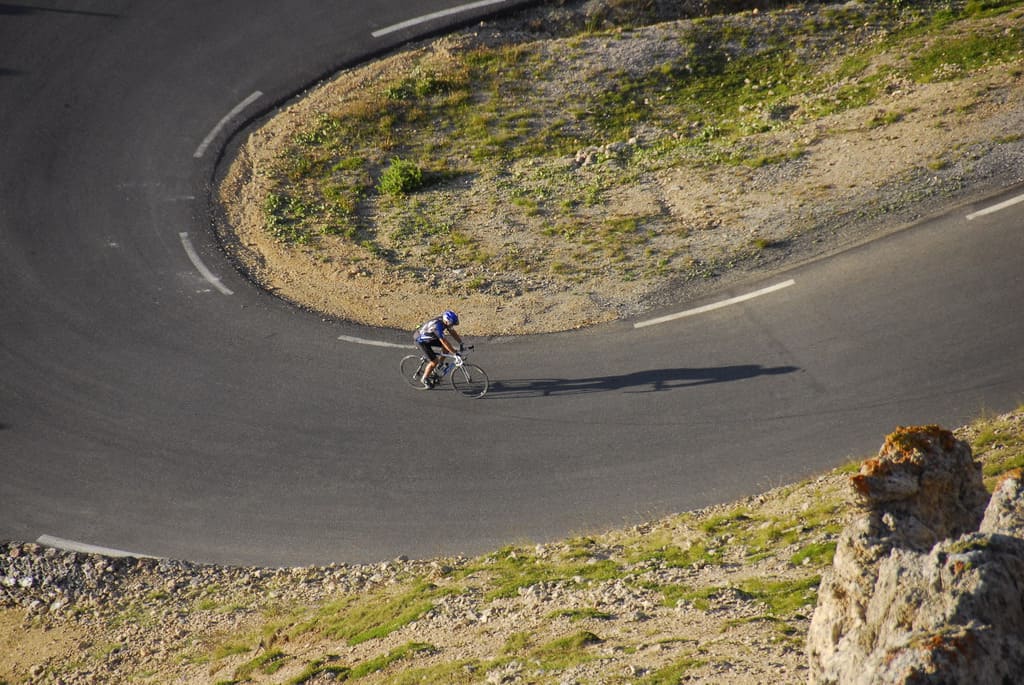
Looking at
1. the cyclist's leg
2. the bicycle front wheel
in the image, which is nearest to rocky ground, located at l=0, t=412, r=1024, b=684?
the bicycle front wheel

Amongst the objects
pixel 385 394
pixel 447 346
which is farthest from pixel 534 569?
pixel 385 394

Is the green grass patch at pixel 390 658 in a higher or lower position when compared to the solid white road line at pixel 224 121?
lower

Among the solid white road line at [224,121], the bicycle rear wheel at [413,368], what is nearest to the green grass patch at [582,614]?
the bicycle rear wheel at [413,368]

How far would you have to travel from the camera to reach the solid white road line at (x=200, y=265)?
2027 cm

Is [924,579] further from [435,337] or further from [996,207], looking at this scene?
[996,207]

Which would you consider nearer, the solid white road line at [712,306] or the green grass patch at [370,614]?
the green grass patch at [370,614]

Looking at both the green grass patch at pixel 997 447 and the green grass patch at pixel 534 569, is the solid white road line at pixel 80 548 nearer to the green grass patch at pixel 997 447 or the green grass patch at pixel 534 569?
the green grass patch at pixel 534 569

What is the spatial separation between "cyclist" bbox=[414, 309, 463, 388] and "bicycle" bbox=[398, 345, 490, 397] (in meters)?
0.14

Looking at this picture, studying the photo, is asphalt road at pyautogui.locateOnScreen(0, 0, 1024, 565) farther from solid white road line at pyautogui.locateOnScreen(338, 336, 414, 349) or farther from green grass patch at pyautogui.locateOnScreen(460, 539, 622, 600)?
green grass patch at pyautogui.locateOnScreen(460, 539, 622, 600)

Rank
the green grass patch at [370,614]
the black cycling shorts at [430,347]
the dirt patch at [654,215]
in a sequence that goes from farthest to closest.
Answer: the dirt patch at [654,215]
the black cycling shorts at [430,347]
the green grass patch at [370,614]

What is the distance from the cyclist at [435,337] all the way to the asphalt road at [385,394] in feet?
2.75

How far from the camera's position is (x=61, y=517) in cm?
1625

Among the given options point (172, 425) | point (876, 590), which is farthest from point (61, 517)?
point (876, 590)

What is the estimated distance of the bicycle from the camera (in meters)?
17.8
